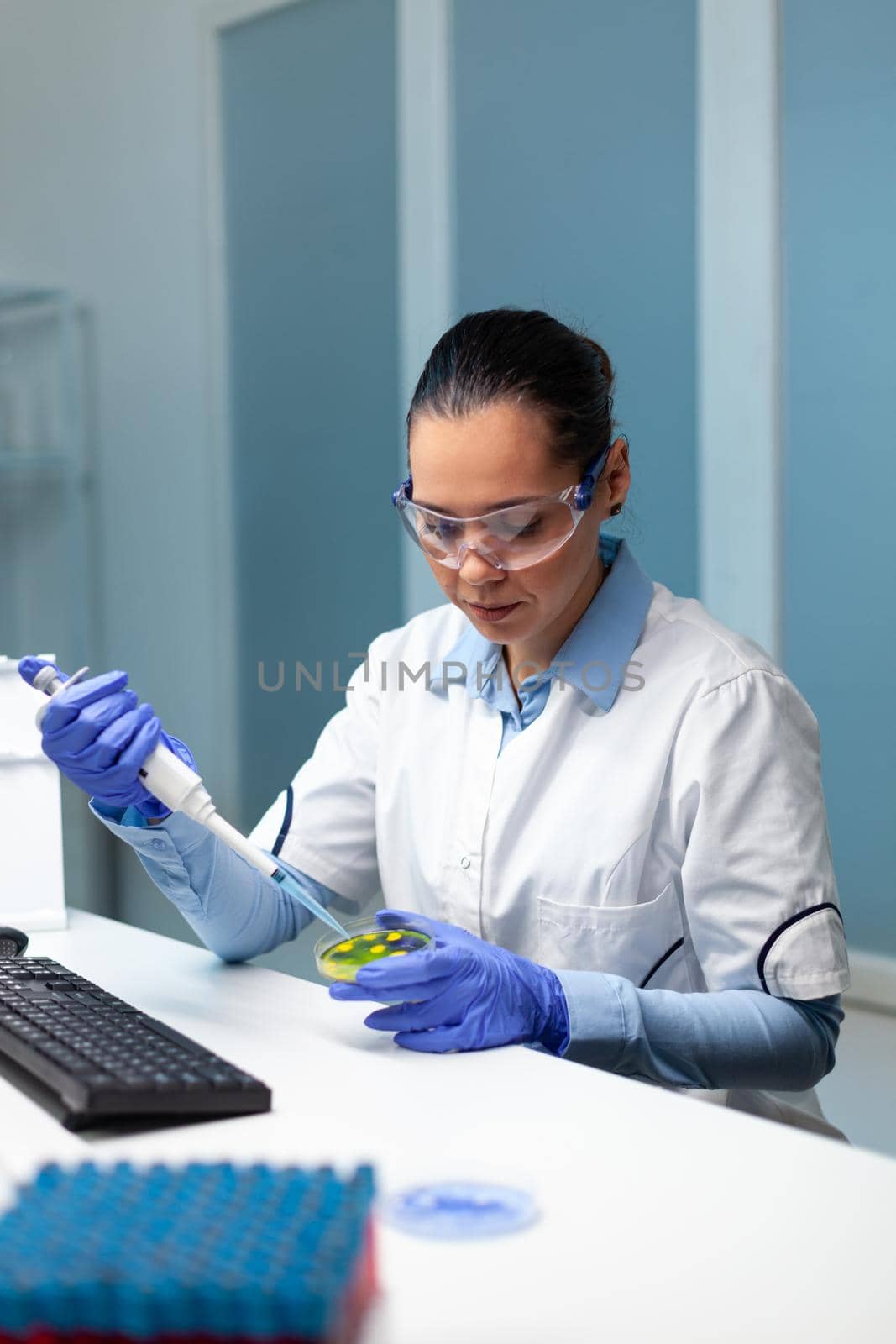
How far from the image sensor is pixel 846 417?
2369mm

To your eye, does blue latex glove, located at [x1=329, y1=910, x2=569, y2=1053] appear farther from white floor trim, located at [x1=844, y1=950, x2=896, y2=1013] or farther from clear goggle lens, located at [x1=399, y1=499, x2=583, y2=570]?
white floor trim, located at [x1=844, y1=950, x2=896, y2=1013]

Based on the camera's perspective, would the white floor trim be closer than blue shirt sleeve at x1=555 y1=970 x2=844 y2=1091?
No

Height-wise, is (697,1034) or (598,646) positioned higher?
(598,646)

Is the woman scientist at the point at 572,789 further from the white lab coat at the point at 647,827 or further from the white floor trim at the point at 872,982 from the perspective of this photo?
the white floor trim at the point at 872,982

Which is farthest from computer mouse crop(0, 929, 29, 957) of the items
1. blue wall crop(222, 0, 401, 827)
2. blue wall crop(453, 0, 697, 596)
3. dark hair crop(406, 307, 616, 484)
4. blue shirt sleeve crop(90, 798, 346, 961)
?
blue wall crop(222, 0, 401, 827)

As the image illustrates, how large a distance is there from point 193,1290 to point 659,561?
225cm

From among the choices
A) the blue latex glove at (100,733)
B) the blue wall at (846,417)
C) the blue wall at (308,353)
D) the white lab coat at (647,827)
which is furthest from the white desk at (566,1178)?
the blue wall at (308,353)

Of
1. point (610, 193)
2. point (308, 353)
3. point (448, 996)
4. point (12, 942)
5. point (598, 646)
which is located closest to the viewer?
point (448, 996)

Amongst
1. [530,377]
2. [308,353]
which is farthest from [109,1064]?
[308,353]

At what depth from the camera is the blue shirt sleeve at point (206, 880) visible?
137cm

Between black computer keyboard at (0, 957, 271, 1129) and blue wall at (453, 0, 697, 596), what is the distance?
160cm

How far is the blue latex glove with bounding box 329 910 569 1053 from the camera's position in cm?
A: 112

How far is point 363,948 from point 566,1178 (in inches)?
16.5

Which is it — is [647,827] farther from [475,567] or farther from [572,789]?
[475,567]
